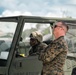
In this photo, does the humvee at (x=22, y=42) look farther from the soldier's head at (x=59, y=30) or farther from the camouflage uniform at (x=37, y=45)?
the soldier's head at (x=59, y=30)

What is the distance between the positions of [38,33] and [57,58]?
3.66 feet

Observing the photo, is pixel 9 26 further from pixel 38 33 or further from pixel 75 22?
pixel 75 22

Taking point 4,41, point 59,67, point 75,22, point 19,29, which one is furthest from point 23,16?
point 59,67

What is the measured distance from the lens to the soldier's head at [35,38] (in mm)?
5504

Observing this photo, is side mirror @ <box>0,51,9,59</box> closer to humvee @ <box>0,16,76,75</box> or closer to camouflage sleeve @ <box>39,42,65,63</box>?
humvee @ <box>0,16,76,75</box>

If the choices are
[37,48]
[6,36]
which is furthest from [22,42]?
[37,48]

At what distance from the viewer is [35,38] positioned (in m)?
5.70

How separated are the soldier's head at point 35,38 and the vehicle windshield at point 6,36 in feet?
1.13

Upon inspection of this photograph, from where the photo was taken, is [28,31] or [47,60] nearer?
[47,60]

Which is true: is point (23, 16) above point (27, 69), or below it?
above

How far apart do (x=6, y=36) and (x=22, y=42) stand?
0.99 ft

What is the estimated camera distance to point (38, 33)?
5.48 metres

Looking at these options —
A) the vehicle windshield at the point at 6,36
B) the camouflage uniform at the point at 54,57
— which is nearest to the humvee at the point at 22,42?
the vehicle windshield at the point at 6,36

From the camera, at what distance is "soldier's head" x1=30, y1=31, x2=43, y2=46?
18.1 feet
